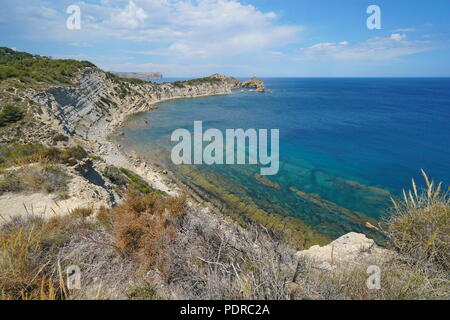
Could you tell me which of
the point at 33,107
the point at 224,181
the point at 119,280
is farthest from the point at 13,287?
the point at 33,107

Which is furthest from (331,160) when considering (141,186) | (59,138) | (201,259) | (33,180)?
(59,138)

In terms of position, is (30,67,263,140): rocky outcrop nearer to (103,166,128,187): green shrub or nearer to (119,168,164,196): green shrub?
(103,166,128,187): green shrub

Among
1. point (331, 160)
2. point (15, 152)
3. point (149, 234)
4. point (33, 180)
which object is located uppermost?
point (15, 152)

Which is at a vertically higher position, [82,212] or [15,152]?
[15,152]

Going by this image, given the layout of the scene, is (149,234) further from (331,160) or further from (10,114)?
(331,160)

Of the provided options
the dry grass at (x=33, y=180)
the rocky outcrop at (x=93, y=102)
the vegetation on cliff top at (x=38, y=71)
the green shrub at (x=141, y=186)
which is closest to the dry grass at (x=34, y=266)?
the dry grass at (x=33, y=180)

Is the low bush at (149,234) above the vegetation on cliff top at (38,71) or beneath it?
beneath

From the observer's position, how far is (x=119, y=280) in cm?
325

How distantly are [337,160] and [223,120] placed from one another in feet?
72.6

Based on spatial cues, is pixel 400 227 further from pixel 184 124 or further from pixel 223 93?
pixel 223 93

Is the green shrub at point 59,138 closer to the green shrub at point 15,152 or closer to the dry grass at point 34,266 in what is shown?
the green shrub at point 15,152

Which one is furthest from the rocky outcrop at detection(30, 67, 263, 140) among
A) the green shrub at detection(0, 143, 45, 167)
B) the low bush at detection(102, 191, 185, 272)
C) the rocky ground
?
the low bush at detection(102, 191, 185, 272)

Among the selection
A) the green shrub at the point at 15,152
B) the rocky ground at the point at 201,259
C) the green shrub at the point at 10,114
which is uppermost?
the green shrub at the point at 10,114

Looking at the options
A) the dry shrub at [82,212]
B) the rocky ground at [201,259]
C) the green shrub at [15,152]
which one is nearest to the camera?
the rocky ground at [201,259]
